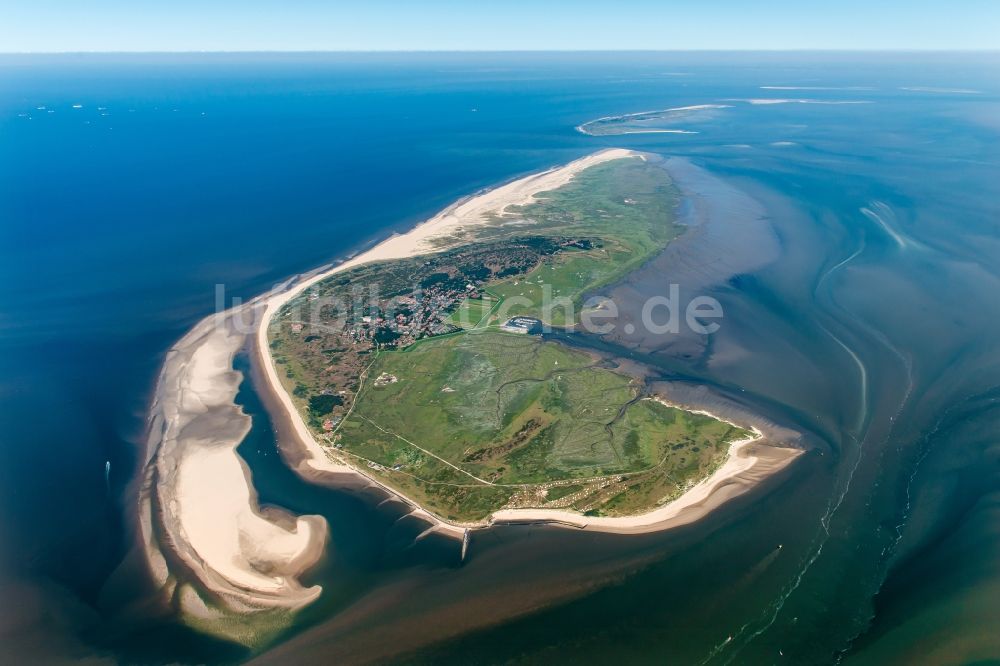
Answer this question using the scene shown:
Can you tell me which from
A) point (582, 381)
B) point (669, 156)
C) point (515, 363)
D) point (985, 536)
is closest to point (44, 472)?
point (515, 363)

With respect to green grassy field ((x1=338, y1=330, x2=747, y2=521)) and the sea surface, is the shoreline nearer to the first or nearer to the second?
green grassy field ((x1=338, y1=330, x2=747, y2=521))

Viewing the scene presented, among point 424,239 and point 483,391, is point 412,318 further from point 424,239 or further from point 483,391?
point 424,239

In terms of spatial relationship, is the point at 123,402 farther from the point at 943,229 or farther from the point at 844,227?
the point at 943,229

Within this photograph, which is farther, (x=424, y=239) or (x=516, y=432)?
(x=424, y=239)

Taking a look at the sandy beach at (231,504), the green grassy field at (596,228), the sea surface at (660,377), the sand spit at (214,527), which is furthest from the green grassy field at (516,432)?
the green grassy field at (596,228)

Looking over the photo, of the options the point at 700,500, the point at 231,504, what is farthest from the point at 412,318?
the point at 700,500

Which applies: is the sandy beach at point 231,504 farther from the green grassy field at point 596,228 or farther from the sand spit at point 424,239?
the green grassy field at point 596,228

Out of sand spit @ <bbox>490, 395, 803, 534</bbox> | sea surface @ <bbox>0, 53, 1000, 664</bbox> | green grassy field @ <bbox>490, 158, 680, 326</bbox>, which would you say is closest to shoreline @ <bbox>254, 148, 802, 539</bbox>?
sand spit @ <bbox>490, 395, 803, 534</bbox>
